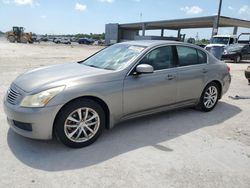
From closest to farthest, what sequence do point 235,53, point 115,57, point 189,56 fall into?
1. point 115,57
2. point 189,56
3. point 235,53

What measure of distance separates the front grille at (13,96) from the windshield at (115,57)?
1.42 meters

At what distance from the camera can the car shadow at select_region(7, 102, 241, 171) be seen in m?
3.27

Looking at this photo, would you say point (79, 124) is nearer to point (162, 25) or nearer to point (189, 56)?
point (189, 56)

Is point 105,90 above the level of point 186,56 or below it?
below

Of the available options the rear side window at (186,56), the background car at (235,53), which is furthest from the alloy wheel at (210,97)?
the background car at (235,53)

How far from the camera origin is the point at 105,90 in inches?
146

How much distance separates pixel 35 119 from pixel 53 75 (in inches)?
33.1

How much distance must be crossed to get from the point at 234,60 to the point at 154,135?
1693 cm

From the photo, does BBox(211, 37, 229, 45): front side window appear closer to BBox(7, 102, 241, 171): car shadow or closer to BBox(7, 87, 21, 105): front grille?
BBox(7, 102, 241, 171): car shadow

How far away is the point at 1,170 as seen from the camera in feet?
9.82

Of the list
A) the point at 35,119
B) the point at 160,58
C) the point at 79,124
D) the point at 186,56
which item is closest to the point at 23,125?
the point at 35,119

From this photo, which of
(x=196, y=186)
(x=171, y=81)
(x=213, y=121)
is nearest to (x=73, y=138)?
(x=196, y=186)

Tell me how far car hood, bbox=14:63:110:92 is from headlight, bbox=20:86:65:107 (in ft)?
0.48

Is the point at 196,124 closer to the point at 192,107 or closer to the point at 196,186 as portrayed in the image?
the point at 192,107
